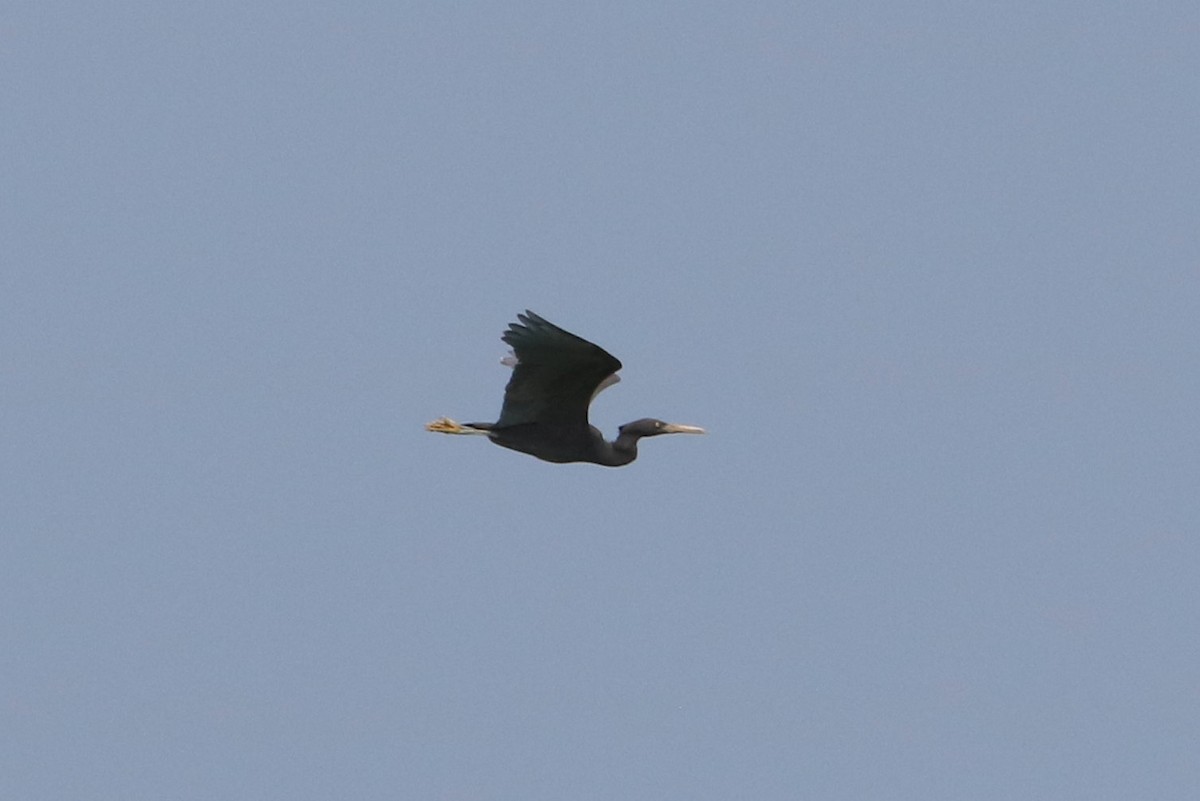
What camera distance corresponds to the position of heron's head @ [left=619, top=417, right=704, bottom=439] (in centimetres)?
1973

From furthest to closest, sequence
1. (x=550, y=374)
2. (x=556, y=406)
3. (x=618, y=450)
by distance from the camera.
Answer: (x=618, y=450)
(x=556, y=406)
(x=550, y=374)

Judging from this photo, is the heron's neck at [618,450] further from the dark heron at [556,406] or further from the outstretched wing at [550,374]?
the outstretched wing at [550,374]

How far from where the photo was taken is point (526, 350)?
59.8 ft

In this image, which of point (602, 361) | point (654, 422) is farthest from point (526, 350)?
point (654, 422)

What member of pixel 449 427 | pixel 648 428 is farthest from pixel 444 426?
pixel 648 428

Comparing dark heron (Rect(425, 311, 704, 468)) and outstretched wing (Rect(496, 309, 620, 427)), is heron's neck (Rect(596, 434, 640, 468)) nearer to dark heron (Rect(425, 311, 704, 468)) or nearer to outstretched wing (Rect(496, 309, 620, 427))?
dark heron (Rect(425, 311, 704, 468))

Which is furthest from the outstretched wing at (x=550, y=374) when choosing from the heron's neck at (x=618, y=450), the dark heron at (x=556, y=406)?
the heron's neck at (x=618, y=450)

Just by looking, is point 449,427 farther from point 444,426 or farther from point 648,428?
point 648,428

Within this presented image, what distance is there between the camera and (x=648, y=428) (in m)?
19.8

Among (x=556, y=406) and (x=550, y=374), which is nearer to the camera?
(x=550, y=374)

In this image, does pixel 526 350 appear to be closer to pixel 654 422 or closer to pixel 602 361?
pixel 602 361

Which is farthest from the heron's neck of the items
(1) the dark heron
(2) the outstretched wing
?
(2) the outstretched wing

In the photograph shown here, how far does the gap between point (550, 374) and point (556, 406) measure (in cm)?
46

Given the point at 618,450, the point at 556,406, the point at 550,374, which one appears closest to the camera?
the point at 550,374
